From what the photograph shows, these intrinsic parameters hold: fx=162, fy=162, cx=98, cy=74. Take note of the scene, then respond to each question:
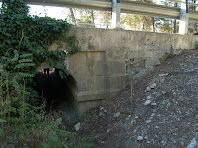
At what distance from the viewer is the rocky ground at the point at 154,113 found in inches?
118

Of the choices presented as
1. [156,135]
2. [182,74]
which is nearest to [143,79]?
[182,74]

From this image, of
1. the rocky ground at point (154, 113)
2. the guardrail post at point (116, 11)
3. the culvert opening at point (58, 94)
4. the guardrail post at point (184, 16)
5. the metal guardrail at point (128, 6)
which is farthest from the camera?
the guardrail post at point (184, 16)

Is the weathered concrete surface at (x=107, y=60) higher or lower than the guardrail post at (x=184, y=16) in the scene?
lower

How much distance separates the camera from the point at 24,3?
378 cm

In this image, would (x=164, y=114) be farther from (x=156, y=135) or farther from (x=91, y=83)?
(x=91, y=83)

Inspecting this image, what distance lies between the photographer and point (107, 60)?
4.71 m

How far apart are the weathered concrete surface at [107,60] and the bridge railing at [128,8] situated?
2.02 feet

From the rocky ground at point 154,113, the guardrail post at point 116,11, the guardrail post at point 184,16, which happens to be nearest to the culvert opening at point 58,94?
the rocky ground at point 154,113

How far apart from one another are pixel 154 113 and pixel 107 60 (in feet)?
6.39

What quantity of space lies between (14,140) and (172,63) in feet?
16.0

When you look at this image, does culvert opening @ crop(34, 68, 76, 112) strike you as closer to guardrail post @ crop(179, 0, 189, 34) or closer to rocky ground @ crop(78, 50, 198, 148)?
rocky ground @ crop(78, 50, 198, 148)

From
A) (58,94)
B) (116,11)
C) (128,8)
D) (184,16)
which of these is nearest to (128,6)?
(128,8)

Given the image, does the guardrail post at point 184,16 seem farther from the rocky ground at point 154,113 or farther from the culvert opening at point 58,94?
the culvert opening at point 58,94

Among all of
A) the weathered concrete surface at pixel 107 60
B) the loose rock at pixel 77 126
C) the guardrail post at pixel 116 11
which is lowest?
the loose rock at pixel 77 126
